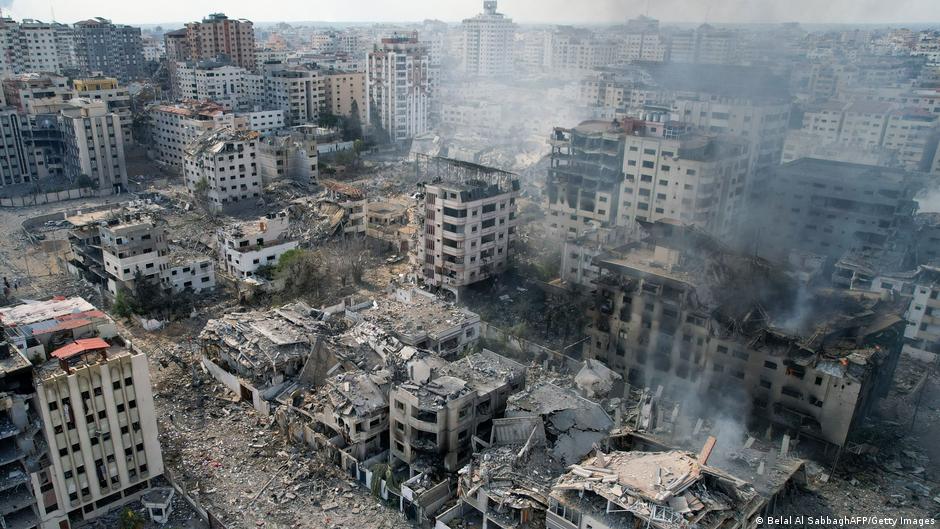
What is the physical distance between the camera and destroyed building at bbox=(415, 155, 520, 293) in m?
19.9

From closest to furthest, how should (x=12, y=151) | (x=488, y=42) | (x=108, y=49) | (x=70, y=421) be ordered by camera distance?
(x=70, y=421) < (x=12, y=151) < (x=108, y=49) < (x=488, y=42)

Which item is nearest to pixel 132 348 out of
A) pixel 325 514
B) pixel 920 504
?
pixel 325 514

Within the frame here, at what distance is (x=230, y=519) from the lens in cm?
1195

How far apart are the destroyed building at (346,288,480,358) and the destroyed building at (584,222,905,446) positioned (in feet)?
10.8

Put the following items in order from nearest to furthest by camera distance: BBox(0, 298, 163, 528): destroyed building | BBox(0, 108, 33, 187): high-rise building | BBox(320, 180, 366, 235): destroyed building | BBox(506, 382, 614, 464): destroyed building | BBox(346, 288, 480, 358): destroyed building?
BBox(0, 298, 163, 528): destroyed building < BBox(506, 382, 614, 464): destroyed building < BBox(346, 288, 480, 358): destroyed building < BBox(320, 180, 366, 235): destroyed building < BBox(0, 108, 33, 187): high-rise building

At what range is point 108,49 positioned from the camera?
55.7m

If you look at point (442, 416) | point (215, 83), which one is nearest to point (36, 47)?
point (215, 83)

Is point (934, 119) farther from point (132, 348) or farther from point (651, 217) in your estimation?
point (132, 348)

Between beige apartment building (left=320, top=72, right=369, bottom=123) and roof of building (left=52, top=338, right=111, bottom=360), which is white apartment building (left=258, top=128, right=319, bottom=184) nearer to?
beige apartment building (left=320, top=72, right=369, bottom=123)

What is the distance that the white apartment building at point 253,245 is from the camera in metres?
21.7

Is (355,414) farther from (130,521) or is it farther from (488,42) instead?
(488,42)

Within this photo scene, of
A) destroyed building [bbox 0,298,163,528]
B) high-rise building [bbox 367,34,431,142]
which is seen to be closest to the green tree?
destroyed building [bbox 0,298,163,528]

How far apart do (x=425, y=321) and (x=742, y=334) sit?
7.70 meters

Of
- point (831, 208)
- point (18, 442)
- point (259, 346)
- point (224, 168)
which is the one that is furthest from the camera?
A: point (224, 168)
